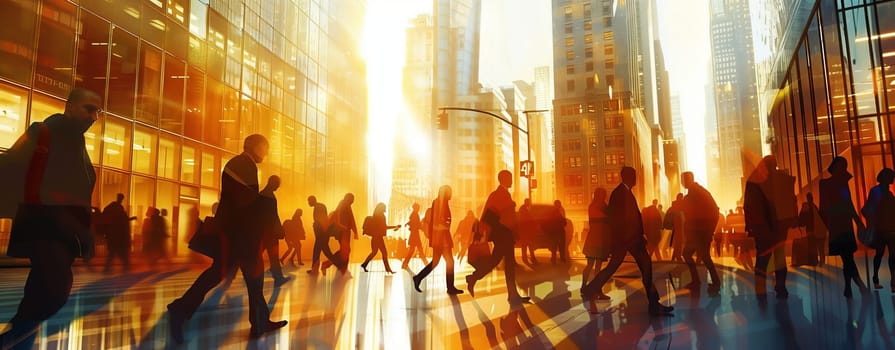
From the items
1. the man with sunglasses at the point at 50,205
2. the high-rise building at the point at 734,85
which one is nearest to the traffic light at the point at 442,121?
the man with sunglasses at the point at 50,205

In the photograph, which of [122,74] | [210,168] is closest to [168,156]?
[210,168]

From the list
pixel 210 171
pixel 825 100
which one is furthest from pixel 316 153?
pixel 825 100

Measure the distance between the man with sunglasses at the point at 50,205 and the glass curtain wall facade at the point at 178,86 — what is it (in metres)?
13.5

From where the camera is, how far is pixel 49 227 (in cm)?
418

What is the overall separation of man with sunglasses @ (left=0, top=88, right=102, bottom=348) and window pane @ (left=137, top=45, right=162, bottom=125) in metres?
16.4

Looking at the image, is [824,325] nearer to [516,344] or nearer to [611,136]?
[516,344]

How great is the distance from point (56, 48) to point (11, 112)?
2431 mm

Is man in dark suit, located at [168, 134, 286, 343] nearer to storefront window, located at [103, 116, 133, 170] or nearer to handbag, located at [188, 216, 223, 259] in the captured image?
handbag, located at [188, 216, 223, 259]

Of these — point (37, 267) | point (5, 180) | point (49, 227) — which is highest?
point (5, 180)

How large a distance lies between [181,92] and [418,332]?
19.3m

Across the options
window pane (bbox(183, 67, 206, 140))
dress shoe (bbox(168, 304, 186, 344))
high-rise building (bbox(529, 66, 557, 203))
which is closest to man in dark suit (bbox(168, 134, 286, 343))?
dress shoe (bbox(168, 304, 186, 344))

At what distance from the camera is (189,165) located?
21.4 meters

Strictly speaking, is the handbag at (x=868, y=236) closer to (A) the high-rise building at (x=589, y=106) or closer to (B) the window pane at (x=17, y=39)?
(B) the window pane at (x=17, y=39)

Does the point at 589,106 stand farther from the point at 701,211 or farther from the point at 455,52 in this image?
the point at 701,211
